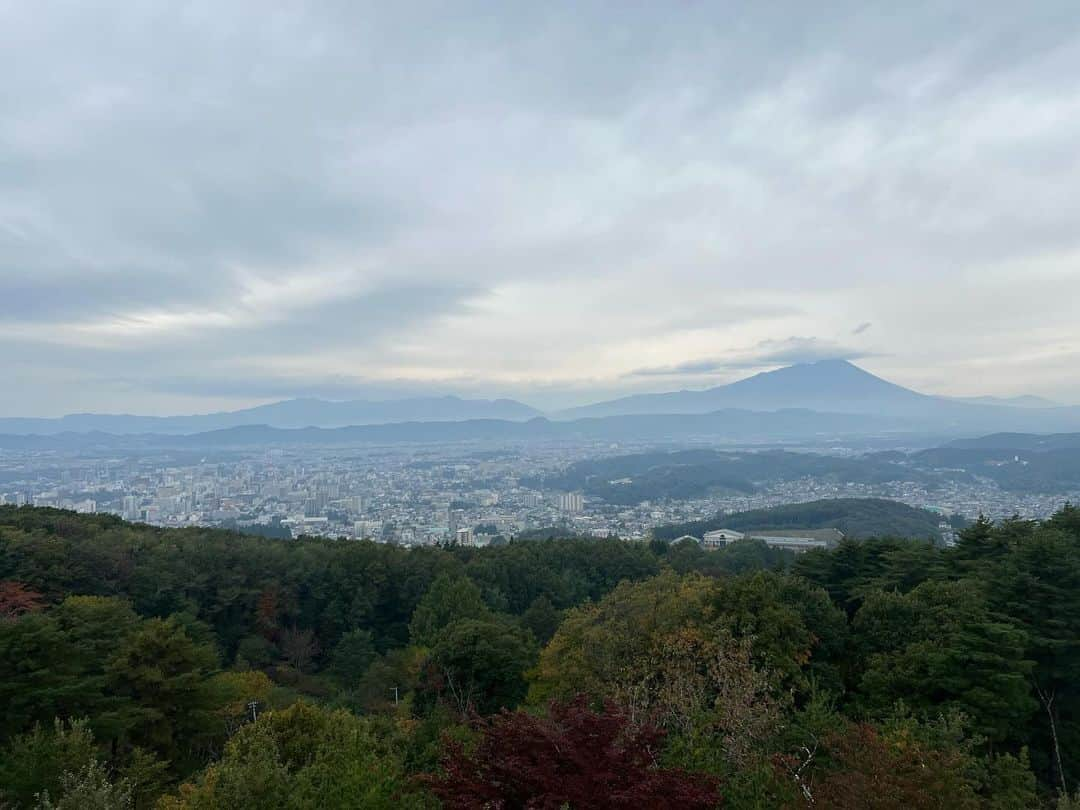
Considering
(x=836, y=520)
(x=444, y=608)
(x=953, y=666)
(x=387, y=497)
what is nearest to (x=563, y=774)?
(x=953, y=666)

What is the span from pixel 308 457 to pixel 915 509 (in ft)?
356

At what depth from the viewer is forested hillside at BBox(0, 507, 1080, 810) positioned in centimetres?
513

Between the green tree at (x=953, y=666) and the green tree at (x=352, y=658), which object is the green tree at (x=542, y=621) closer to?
the green tree at (x=352, y=658)

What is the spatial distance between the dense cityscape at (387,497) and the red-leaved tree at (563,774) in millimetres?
40762

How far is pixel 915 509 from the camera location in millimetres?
50719

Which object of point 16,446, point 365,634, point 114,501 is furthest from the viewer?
point 16,446

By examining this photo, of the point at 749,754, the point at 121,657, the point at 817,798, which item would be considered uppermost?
the point at 817,798

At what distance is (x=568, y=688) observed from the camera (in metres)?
12.6

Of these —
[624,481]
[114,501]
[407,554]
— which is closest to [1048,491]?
[624,481]

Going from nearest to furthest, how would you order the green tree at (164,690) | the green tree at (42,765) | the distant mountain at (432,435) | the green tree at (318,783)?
1. the green tree at (318,783)
2. the green tree at (42,765)
3. the green tree at (164,690)
4. the distant mountain at (432,435)

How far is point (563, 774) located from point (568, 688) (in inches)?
332

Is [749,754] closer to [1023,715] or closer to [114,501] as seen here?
[1023,715]

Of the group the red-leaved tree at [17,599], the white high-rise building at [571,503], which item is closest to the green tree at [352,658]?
the red-leaved tree at [17,599]

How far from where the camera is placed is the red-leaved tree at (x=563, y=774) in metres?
4.43
